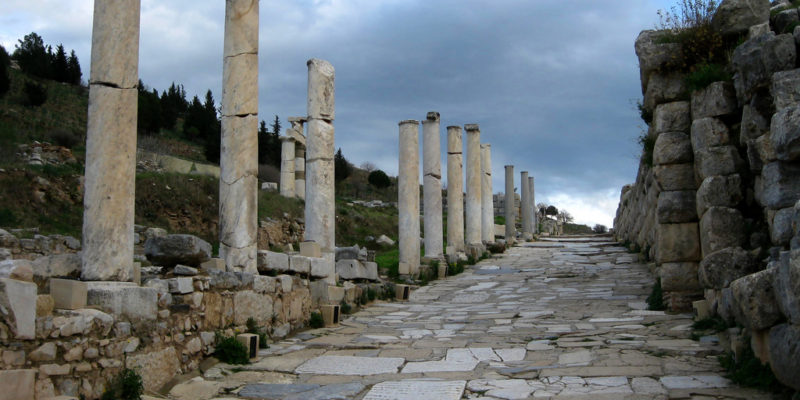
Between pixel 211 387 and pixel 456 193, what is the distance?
15.6 m

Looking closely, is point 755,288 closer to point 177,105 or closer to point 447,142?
point 447,142

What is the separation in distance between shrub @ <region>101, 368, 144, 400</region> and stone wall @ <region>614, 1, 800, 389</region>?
549cm

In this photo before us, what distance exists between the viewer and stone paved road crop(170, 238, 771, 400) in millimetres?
6719

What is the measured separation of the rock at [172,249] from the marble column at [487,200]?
1765cm

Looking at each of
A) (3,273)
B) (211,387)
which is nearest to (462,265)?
(211,387)

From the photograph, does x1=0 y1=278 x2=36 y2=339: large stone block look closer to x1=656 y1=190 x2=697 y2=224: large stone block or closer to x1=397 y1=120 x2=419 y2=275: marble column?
x1=656 y1=190 x2=697 y2=224: large stone block

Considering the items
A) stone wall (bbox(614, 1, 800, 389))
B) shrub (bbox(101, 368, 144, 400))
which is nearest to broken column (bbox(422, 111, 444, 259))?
stone wall (bbox(614, 1, 800, 389))

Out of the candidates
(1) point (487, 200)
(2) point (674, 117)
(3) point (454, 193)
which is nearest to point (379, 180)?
(1) point (487, 200)

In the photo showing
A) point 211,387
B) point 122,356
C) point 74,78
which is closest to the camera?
point 122,356

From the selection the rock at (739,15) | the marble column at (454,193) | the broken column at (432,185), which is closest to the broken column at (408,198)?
the broken column at (432,185)

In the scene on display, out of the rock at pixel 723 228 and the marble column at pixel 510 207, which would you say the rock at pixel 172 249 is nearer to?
the rock at pixel 723 228

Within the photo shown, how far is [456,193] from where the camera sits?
72.7ft

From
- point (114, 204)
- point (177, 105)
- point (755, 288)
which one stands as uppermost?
point (177, 105)

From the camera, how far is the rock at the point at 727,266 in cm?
870
